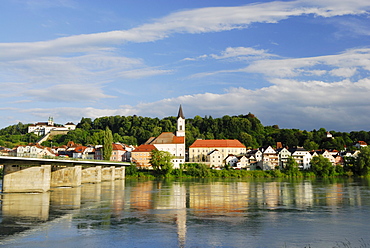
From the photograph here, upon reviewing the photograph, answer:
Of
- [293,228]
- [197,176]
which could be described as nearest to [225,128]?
[197,176]

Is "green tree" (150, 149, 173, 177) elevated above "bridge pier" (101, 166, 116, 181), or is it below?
above

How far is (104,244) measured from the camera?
21188 millimetres

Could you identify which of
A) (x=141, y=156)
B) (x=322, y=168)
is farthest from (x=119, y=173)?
(x=322, y=168)

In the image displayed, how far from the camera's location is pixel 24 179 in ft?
162

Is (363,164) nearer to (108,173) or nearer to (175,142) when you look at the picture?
(175,142)

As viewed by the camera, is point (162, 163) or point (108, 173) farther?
point (162, 163)

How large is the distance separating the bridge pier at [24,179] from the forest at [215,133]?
Answer: 102 meters

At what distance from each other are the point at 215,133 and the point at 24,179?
439 feet

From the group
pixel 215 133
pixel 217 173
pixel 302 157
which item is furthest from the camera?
pixel 215 133

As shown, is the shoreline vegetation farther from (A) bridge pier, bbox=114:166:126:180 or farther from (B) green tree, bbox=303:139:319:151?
(B) green tree, bbox=303:139:319:151

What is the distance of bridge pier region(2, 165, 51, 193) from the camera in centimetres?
4847

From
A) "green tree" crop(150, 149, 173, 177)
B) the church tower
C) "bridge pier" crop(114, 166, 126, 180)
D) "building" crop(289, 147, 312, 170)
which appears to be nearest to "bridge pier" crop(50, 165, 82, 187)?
"bridge pier" crop(114, 166, 126, 180)

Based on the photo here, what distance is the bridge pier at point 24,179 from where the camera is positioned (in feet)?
159

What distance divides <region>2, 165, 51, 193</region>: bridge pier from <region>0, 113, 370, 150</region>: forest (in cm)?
10249
